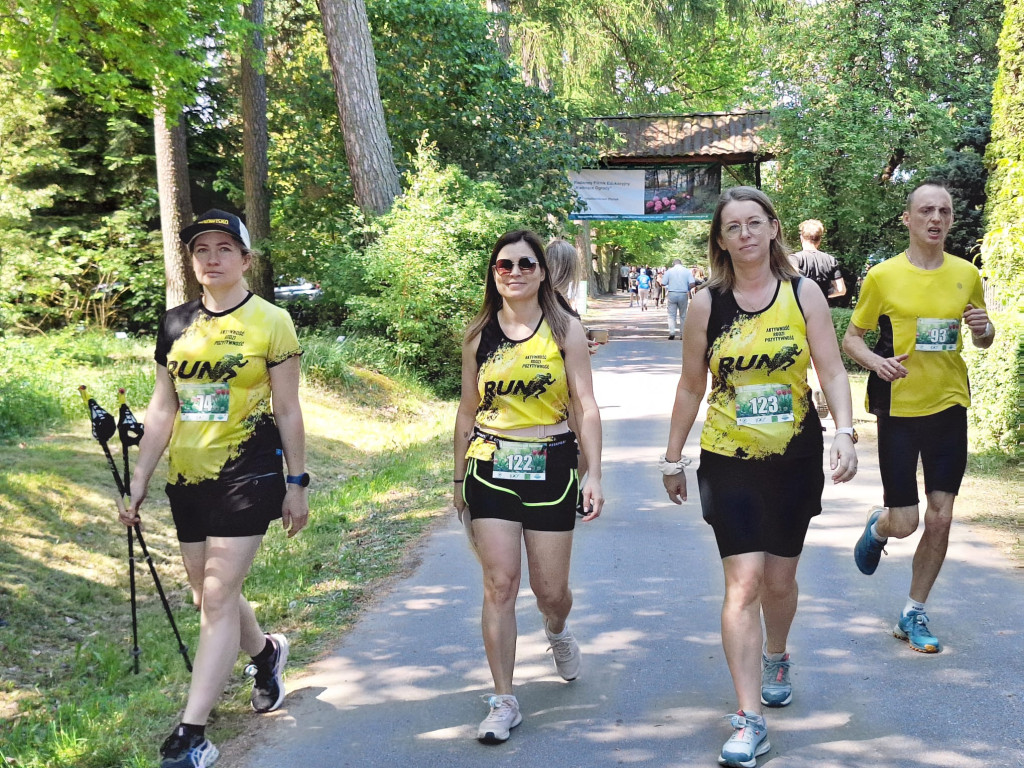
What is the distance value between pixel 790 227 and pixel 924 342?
64.4ft

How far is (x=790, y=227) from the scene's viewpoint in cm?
2408

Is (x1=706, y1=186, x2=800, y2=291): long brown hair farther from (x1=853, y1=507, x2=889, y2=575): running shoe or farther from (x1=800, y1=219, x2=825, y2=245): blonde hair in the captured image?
(x1=800, y1=219, x2=825, y2=245): blonde hair

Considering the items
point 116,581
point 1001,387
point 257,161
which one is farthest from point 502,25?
point 116,581

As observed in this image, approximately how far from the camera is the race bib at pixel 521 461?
438 cm

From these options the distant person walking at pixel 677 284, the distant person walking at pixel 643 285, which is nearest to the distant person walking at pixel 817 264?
the distant person walking at pixel 677 284

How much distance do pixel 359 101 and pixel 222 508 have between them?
1395 centimetres

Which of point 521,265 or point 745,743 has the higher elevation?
point 521,265

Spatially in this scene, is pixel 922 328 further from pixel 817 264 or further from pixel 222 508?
pixel 817 264

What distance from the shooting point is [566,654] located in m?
4.88

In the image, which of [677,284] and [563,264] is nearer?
[563,264]

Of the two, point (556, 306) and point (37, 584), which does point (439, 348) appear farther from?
point (556, 306)

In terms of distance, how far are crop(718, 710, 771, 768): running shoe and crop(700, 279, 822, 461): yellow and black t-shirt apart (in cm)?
99

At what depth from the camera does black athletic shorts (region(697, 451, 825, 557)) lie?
4156mm

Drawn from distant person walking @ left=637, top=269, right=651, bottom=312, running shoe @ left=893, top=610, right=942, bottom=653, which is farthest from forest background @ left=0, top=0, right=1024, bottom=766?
distant person walking @ left=637, top=269, right=651, bottom=312
